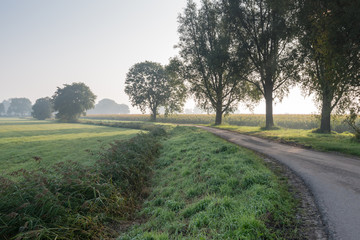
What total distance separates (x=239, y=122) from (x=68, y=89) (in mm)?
69645

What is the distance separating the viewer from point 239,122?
43.8 m

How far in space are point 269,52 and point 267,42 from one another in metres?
1.44

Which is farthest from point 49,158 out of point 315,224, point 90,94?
point 90,94

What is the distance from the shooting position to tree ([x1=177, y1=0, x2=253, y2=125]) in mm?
30763

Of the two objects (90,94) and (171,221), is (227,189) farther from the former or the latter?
(90,94)

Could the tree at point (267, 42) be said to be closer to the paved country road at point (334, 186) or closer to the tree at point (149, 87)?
the paved country road at point (334, 186)

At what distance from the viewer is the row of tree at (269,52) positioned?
13445 millimetres

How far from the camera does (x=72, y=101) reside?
74.6 metres

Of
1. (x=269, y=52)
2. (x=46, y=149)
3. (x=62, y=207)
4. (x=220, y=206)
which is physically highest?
(x=269, y=52)

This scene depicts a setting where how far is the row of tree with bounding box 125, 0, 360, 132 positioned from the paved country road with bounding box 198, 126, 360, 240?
27.6 feet

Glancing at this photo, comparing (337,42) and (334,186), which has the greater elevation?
(337,42)

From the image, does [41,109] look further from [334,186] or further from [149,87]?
[334,186]

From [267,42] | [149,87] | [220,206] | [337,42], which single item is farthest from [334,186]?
[149,87]

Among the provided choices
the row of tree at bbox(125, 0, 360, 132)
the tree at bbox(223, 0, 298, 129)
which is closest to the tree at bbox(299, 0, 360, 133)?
the row of tree at bbox(125, 0, 360, 132)
